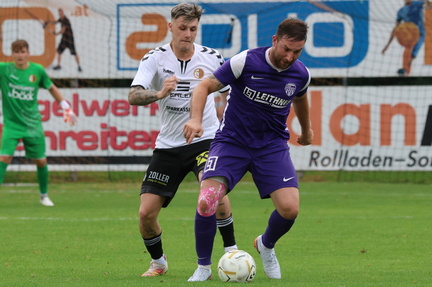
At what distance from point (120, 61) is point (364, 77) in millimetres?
5104

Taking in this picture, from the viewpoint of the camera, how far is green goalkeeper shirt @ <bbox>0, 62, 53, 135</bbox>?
14.2m

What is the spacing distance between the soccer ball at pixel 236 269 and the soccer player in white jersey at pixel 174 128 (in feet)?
2.83

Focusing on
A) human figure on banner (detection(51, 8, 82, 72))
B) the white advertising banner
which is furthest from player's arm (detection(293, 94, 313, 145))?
human figure on banner (detection(51, 8, 82, 72))

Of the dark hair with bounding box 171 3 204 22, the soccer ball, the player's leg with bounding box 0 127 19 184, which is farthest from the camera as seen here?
the player's leg with bounding box 0 127 19 184

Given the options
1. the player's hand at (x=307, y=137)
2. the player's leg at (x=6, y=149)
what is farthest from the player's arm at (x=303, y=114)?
the player's leg at (x=6, y=149)

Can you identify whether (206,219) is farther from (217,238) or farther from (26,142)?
(26,142)

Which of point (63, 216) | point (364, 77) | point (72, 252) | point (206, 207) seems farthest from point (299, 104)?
point (364, 77)

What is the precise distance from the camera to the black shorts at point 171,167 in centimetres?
767

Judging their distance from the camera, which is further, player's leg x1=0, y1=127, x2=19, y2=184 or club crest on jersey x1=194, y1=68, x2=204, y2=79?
player's leg x1=0, y1=127, x2=19, y2=184

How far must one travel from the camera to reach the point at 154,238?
7719 millimetres

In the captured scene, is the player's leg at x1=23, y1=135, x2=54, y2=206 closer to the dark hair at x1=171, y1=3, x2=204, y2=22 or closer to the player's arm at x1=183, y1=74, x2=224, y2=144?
the dark hair at x1=171, y1=3, x2=204, y2=22

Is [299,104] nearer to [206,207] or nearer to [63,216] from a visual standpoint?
[206,207]

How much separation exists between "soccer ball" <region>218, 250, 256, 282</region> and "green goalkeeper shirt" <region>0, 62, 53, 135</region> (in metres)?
7.87

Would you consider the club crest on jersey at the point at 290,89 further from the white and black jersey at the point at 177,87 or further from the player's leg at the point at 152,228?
the player's leg at the point at 152,228
